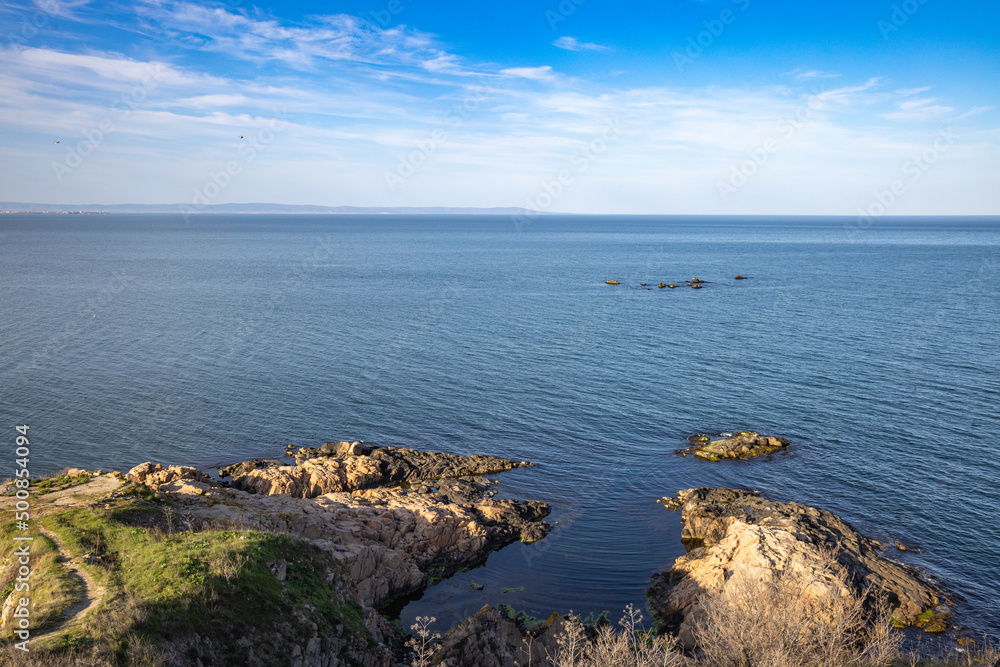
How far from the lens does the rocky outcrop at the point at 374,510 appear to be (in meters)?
28.2

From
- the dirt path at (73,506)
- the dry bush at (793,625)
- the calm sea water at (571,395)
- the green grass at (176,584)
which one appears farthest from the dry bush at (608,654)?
the dirt path at (73,506)

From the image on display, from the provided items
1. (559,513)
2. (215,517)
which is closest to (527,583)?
(559,513)

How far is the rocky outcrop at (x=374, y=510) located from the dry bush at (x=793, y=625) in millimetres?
11931

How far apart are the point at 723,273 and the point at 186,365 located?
116 metres

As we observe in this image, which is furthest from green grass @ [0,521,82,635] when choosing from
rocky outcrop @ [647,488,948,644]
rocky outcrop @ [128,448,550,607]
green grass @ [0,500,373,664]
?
rocky outcrop @ [647,488,948,644]

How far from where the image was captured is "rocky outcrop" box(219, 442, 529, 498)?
36188 millimetres

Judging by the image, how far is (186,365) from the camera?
61.3 m

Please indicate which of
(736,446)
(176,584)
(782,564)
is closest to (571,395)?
(736,446)

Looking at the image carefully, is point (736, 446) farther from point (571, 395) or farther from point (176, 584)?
point (176, 584)

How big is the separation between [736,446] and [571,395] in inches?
607

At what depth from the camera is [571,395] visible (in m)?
54.8

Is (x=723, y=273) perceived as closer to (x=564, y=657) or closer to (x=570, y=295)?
(x=570, y=295)

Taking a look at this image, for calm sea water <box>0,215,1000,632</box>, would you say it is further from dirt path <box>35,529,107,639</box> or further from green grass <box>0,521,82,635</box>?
green grass <box>0,521,82,635</box>

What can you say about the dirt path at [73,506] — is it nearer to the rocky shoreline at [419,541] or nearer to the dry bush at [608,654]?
the rocky shoreline at [419,541]
